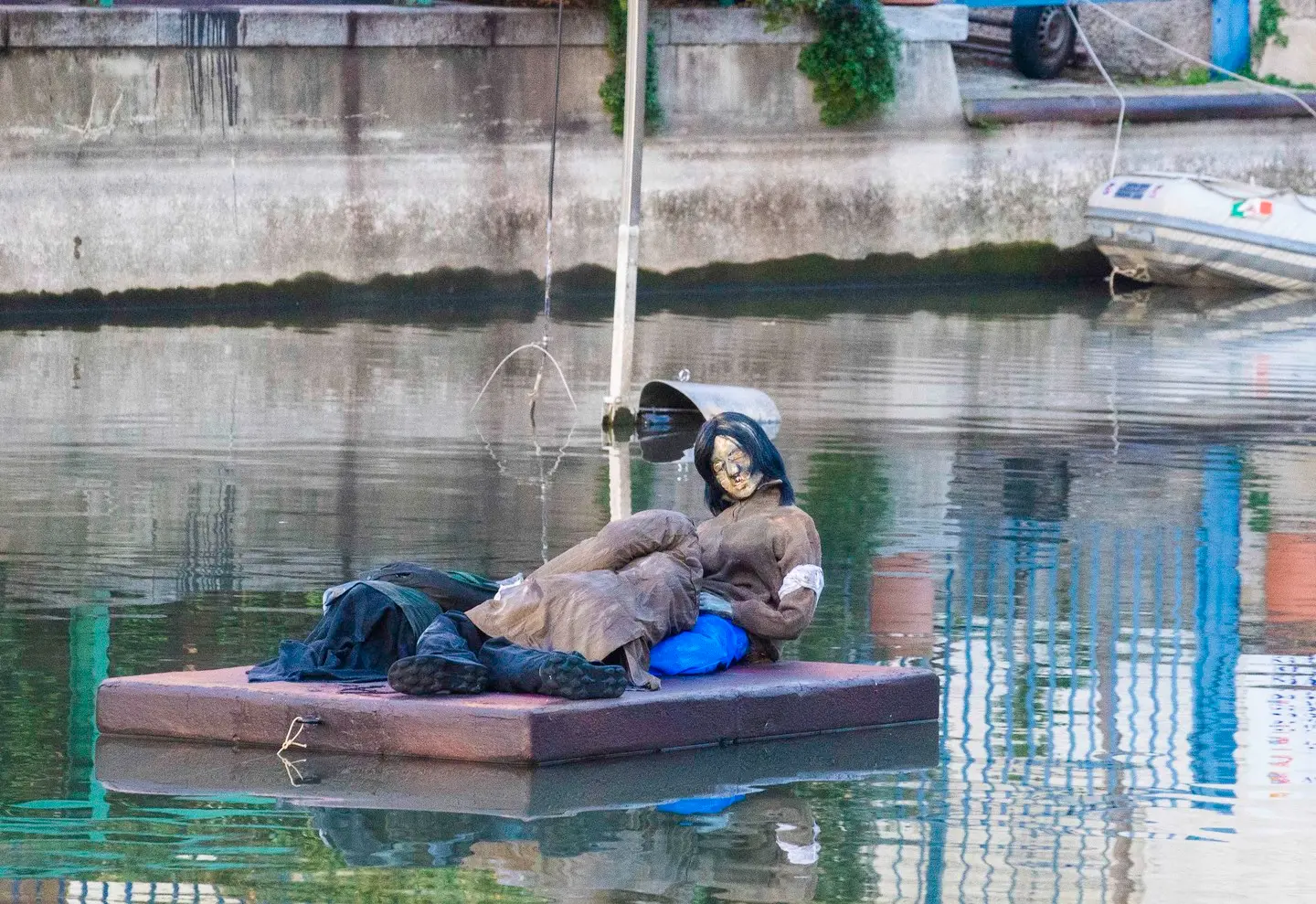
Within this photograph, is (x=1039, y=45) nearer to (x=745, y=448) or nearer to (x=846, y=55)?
(x=846, y=55)

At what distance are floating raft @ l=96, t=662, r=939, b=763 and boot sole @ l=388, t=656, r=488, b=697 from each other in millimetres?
Result: 35

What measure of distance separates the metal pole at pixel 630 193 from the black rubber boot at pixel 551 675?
8141 millimetres

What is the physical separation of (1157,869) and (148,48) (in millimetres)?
20126

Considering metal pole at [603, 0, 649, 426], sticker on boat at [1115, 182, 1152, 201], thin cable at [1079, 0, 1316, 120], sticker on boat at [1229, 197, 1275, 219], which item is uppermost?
thin cable at [1079, 0, 1316, 120]

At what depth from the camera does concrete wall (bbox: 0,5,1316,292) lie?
25141 millimetres

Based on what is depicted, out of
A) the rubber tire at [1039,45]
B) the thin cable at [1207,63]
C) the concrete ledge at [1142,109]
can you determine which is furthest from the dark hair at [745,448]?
the rubber tire at [1039,45]

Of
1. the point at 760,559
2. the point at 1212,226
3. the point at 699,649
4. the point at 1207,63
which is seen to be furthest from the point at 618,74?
the point at 699,649

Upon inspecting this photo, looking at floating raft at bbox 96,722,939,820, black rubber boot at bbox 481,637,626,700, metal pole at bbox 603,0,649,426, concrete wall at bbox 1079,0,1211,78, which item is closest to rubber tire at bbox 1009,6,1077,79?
concrete wall at bbox 1079,0,1211,78

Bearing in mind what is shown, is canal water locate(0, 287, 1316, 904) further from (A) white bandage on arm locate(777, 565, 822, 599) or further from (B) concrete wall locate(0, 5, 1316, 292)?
(B) concrete wall locate(0, 5, 1316, 292)

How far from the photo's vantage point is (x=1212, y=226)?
29719 millimetres

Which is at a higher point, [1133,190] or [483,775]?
[1133,190]

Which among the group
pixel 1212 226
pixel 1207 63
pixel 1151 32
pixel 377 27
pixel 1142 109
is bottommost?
pixel 1212 226

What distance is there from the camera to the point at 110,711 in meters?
8.27

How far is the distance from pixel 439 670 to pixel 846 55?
70.4 feet
